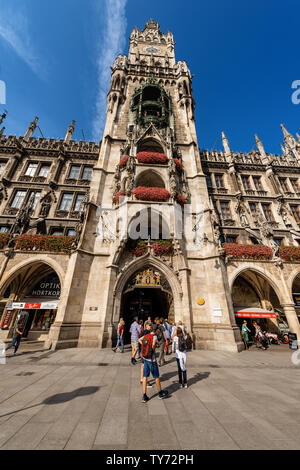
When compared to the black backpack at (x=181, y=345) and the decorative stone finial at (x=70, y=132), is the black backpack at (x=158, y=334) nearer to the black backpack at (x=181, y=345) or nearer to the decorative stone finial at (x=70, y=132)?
the black backpack at (x=181, y=345)

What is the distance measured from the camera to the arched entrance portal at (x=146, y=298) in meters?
13.0

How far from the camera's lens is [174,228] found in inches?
551

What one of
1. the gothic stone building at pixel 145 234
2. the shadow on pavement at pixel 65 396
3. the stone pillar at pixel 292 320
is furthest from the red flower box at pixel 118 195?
the stone pillar at pixel 292 320

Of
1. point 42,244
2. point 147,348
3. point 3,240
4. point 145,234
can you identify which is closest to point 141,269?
point 145,234

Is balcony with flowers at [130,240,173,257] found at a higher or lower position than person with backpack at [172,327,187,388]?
higher

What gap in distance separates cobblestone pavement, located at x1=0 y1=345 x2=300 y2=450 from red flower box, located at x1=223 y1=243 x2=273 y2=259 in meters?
8.44

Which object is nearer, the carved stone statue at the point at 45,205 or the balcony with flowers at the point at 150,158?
the balcony with flowers at the point at 150,158

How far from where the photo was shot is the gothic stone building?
40.3 feet

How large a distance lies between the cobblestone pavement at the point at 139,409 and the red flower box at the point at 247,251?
8.44m

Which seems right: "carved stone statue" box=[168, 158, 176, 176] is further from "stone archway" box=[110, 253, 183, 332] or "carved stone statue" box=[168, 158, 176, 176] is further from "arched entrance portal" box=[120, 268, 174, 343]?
"arched entrance portal" box=[120, 268, 174, 343]

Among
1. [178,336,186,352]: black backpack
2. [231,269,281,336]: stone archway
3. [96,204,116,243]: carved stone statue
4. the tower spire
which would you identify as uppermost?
the tower spire

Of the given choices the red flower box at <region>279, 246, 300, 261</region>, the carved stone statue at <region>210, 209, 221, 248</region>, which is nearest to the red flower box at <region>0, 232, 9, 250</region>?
the carved stone statue at <region>210, 209, 221, 248</region>

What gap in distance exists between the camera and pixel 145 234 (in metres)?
14.3
